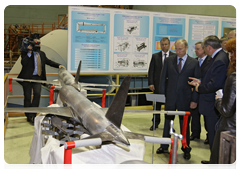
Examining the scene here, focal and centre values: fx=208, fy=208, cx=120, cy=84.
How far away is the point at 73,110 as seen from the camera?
2482 millimetres

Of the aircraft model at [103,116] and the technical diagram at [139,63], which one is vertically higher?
the technical diagram at [139,63]

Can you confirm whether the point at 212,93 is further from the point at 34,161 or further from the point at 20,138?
the point at 20,138

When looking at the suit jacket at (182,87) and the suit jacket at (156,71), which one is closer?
the suit jacket at (182,87)

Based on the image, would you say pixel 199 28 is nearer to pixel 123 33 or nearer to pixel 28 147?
pixel 123 33

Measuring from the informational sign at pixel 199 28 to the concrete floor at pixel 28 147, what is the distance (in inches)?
87.2

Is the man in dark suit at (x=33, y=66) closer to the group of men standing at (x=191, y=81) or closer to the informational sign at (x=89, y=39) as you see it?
the informational sign at (x=89, y=39)

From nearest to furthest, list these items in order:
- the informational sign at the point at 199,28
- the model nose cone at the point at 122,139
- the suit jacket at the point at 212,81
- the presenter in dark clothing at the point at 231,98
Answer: the model nose cone at the point at 122,139, the presenter in dark clothing at the point at 231,98, the suit jacket at the point at 212,81, the informational sign at the point at 199,28

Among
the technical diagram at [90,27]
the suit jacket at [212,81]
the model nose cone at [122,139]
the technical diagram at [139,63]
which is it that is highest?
the technical diagram at [90,27]

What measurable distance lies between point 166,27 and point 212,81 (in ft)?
10.4

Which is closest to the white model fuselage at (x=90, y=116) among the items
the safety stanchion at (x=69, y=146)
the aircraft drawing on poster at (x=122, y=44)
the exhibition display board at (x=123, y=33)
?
the safety stanchion at (x=69, y=146)

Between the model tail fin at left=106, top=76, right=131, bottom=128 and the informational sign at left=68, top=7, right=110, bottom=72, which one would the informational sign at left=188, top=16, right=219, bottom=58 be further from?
the model tail fin at left=106, top=76, right=131, bottom=128

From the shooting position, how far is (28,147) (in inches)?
139

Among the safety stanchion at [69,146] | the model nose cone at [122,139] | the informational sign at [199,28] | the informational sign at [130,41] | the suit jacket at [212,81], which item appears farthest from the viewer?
the informational sign at [199,28]

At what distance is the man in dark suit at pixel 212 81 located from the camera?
2.52 m
